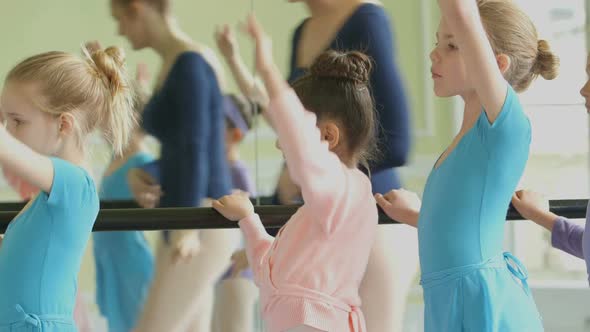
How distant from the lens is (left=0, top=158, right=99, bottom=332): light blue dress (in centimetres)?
159

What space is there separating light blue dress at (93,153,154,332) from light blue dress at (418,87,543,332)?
1218mm

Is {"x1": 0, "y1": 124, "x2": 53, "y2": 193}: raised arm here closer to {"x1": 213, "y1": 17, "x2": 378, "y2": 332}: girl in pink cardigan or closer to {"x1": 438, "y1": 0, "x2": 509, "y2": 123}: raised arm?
{"x1": 213, "y1": 17, "x2": 378, "y2": 332}: girl in pink cardigan

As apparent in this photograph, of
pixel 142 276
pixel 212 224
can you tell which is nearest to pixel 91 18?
pixel 142 276

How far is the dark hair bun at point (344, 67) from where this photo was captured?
1.67 metres

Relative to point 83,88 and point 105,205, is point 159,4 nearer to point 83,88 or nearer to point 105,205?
point 105,205

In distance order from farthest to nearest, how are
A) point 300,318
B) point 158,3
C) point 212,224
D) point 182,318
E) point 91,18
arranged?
point 91,18 < point 158,3 < point 182,318 < point 212,224 < point 300,318

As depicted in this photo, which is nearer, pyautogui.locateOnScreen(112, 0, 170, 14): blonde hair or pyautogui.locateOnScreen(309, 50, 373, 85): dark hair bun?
pyautogui.locateOnScreen(309, 50, 373, 85): dark hair bun

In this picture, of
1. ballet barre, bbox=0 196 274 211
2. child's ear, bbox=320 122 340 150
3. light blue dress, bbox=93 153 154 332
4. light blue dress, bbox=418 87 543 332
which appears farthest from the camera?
light blue dress, bbox=93 153 154 332

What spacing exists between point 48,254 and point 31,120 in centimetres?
21

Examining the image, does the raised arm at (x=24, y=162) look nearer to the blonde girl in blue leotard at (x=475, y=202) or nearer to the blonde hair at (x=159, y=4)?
the blonde girl in blue leotard at (x=475, y=202)

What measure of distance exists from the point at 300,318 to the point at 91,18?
1635mm

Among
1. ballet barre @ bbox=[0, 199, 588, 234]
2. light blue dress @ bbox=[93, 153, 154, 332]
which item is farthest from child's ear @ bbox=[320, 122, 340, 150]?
light blue dress @ bbox=[93, 153, 154, 332]

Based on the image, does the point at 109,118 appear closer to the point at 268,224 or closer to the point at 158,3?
the point at 268,224

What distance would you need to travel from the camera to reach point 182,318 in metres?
2.59
